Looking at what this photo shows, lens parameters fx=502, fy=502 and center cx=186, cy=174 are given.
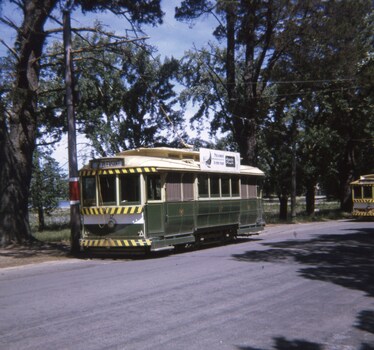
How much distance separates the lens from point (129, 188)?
15.0 meters

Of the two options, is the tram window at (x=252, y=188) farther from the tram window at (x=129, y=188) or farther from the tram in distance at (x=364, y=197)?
the tram in distance at (x=364, y=197)

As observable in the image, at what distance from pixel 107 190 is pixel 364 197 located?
22.7m

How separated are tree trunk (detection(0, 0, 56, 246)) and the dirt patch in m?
0.67

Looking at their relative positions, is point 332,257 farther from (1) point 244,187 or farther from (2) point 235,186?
(1) point 244,187

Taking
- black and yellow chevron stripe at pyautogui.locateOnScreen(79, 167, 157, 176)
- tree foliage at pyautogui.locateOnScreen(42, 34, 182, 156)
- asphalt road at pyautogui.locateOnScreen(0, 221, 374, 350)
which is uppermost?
tree foliage at pyautogui.locateOnScreen(42, 34, 182, 156)

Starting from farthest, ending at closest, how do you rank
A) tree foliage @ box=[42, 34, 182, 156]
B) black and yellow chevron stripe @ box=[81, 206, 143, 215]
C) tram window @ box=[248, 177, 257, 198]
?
tree foliage @ box=[42, 34, 182, 156] < tram window @ box=[248, 177, 257, 198] < black and yellow chevron stripe @ box=[81, 206, 143, 215]

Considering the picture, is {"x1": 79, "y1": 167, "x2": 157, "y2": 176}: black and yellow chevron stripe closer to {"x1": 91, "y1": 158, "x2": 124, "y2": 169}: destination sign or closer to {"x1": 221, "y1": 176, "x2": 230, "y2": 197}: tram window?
{"x1": 91, "y1": 158, "x2": 124, "y2": 169}: destination sign

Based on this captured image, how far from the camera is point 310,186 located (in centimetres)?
4328

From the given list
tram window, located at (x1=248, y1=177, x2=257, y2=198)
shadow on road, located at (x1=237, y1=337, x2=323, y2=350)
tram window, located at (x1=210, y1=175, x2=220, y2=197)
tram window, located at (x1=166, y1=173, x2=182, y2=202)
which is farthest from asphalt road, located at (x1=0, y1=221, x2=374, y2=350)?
tram window, located at (x1=248, y1=177, x2=257, y2=198)

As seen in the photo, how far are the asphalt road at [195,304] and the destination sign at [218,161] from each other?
449 cm

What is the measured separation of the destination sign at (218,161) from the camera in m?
17.4

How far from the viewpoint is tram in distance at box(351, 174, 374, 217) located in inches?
1287

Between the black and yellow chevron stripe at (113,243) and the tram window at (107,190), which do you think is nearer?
the black and yellow chevron stripe at (113,243)

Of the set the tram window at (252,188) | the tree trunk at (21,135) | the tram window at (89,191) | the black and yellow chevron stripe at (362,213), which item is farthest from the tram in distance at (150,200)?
the black and yellow chevron stripe at (362,213)
